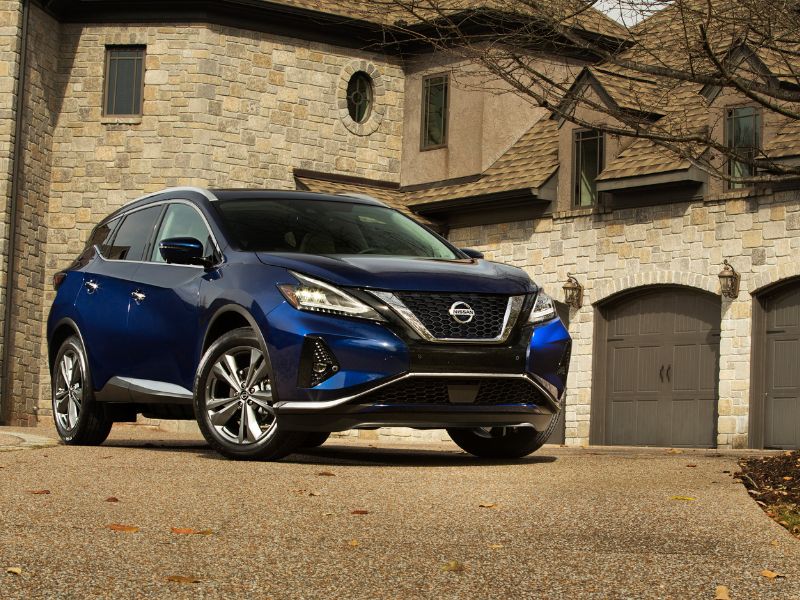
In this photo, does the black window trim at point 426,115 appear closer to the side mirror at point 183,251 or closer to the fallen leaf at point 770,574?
the side mirror at point 183,251

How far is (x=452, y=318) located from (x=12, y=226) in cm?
1688

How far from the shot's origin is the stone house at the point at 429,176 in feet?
69.3

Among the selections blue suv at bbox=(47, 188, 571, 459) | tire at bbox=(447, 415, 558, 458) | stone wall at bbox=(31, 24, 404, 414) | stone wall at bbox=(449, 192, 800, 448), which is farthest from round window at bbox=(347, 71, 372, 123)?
tire at bbox=(447, 415, 558, 458)

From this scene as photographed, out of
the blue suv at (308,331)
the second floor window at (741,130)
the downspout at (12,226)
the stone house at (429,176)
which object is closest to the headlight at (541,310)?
the blue suv at (308,331)

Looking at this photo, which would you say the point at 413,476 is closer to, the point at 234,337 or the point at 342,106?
the point at 234,337

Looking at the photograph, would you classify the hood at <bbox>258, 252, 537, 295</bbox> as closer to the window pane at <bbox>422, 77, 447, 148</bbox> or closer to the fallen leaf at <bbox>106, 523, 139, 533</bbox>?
the fallen leaf at <bbox>106, 523, 139, 533</bbox>

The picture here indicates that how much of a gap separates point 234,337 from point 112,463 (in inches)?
43.3

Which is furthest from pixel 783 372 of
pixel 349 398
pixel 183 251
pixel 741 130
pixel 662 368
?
pixel 349 398

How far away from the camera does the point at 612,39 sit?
24.6m

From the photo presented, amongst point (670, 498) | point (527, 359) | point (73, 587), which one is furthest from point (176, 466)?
point (73, 587)

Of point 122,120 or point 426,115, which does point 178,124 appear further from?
point 426,115

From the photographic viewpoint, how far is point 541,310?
9.14 m

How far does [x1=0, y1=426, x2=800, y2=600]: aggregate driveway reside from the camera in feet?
16.5

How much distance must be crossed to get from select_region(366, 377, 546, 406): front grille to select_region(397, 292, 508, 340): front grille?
28 centimetres
